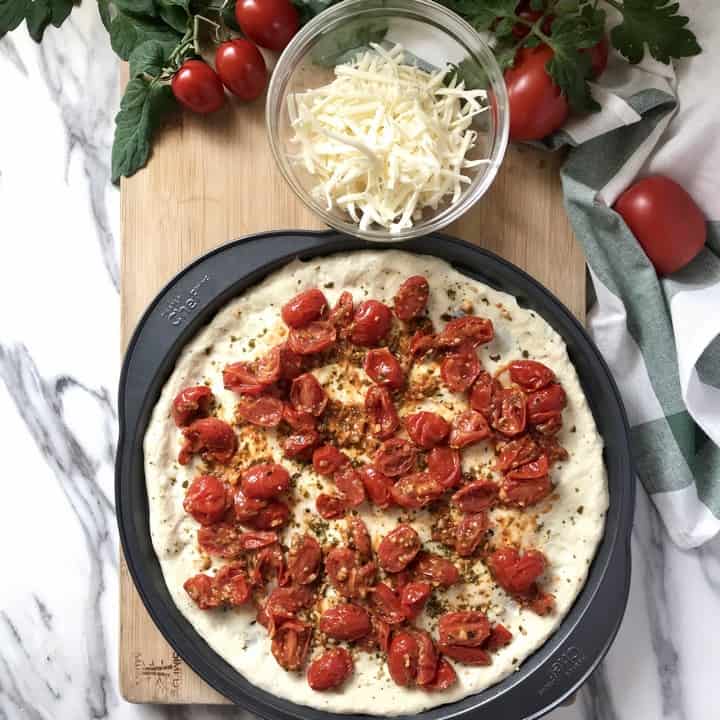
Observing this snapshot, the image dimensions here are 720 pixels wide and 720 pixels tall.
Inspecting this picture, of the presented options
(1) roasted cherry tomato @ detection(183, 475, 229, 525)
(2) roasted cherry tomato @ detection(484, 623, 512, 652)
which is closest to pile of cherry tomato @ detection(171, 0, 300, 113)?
(1) roasted cherry tomato @ detection(183, 475, 229, 525)

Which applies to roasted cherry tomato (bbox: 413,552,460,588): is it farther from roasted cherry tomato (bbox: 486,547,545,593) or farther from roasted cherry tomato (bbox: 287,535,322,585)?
roasted cherry tomato (bbox: 287,535,322,585)

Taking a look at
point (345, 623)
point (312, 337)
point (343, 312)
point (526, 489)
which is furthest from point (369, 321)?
point (345, 623)

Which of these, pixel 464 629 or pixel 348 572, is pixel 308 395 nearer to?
pixel 348 572

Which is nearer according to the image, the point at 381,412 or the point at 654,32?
the point at 654,32

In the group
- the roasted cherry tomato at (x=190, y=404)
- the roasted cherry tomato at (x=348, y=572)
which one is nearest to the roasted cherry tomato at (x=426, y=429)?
the roasted cherry tomato at (x=348, y=572)

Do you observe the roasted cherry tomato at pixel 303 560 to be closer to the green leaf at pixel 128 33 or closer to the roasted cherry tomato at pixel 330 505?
the roasted cherry tomato at pixel 330 505

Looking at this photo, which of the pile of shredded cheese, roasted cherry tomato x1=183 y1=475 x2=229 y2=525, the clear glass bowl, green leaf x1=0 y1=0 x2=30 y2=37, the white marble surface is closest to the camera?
the pile of shredded cheese

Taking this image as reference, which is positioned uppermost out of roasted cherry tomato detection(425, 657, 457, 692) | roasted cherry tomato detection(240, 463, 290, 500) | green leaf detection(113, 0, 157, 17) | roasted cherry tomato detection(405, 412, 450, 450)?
green leaf detection(113, 0, 157, 17)
